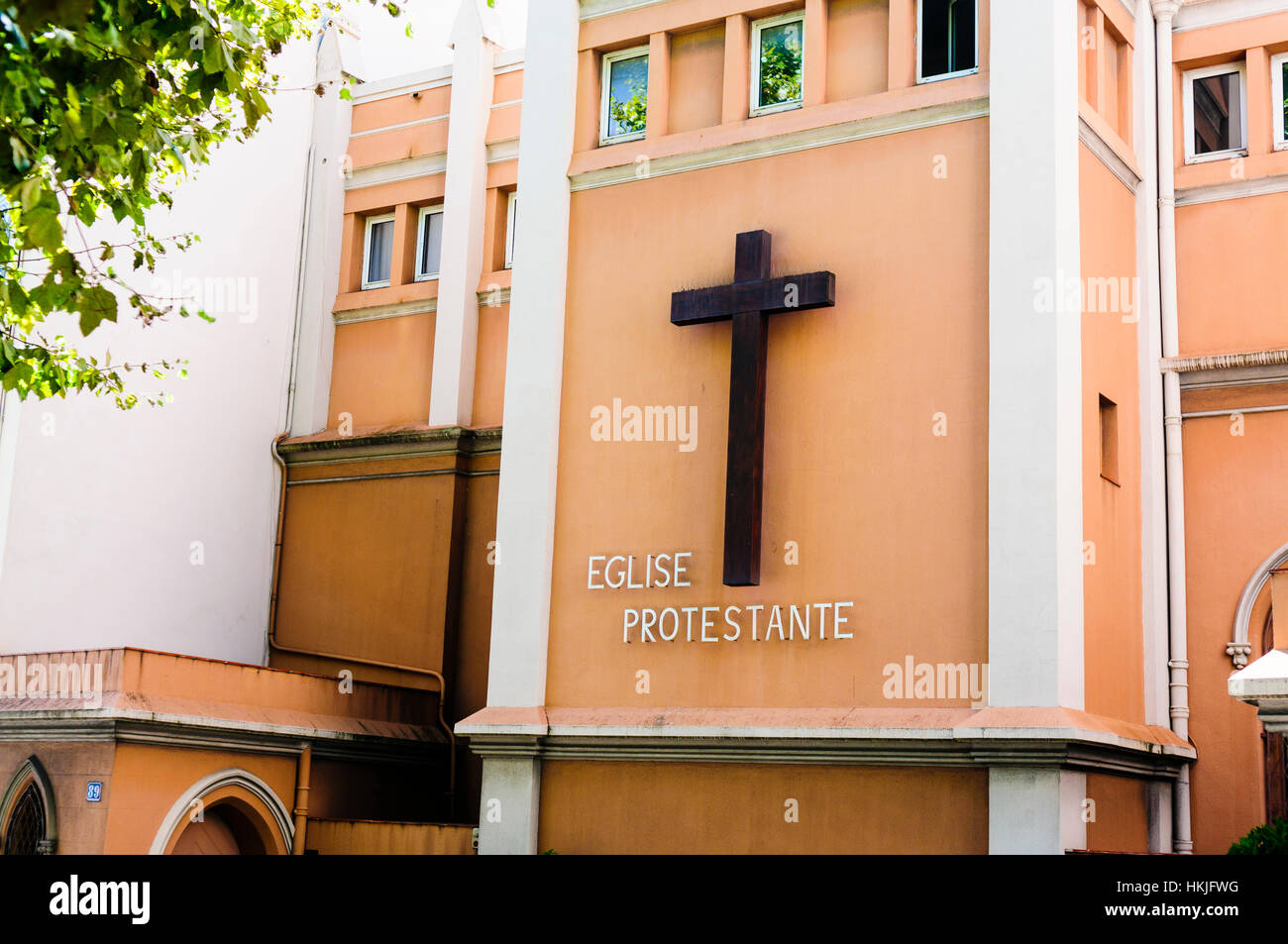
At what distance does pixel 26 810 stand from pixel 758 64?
35.2 feet

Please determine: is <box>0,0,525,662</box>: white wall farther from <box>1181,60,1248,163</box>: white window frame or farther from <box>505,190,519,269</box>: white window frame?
<box>1181,60,1248,163</box>: white window frame

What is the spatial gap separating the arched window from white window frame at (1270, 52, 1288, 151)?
13.9m

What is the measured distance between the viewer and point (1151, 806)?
43.5 feet

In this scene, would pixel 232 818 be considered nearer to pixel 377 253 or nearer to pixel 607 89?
pixel 377 253

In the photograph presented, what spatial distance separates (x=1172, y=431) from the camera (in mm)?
14062

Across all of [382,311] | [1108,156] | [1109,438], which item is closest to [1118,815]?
[1109,438]

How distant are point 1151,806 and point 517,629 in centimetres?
619

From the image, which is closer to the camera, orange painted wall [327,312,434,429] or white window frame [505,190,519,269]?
white window frame [505,190,519,269]

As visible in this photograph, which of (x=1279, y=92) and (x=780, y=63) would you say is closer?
(x=1279, y=92)

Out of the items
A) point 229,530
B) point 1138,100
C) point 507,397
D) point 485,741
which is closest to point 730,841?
point 485,741

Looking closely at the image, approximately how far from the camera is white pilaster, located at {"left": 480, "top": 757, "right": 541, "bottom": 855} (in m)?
14.0

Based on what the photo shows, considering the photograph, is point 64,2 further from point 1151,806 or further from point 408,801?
point 408,801

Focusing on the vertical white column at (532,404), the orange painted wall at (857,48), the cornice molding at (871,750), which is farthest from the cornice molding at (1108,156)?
the cornice molding at (871,750)

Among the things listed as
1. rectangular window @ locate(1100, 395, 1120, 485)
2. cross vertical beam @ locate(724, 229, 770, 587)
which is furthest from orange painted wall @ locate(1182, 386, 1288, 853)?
cross vertical beam @ locate(724, 229, 770, 587)
